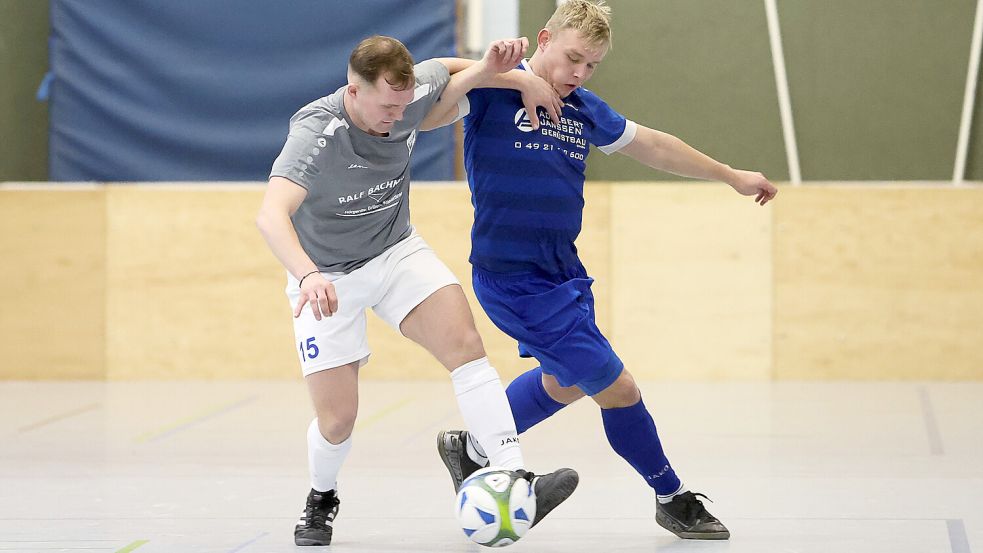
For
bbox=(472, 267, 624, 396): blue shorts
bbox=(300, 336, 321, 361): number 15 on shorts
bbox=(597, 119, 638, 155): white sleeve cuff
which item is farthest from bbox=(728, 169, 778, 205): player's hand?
bbox=(300, 336, 321, 361): number 15 on shorts

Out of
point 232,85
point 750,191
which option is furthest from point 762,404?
point 232,85

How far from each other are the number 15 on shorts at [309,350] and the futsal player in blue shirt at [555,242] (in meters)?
0.52

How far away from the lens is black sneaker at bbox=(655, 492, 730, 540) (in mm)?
3670

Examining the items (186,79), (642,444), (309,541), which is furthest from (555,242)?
(186,79)

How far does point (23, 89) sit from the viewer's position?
375 inches

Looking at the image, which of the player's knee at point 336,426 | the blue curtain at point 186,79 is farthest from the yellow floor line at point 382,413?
the blue curtain at point 186,79

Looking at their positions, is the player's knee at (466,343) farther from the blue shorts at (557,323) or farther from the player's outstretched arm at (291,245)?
the player's outstretched arm at (291,245)

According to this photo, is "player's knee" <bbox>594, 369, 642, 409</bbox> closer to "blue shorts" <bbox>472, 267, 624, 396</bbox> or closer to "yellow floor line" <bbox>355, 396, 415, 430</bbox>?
"blue shorts" <bbox>472, 267, 624, 396</bbox>

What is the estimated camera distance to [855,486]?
451 cm

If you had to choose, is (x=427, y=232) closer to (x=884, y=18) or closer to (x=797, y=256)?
(x=797, y=256)

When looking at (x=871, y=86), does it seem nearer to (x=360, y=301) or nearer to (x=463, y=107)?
(x=463, y=107)

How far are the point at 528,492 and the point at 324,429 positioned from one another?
0.72 meters

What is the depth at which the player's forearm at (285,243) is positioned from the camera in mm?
3104

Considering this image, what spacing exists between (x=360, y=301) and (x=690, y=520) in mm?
1144
